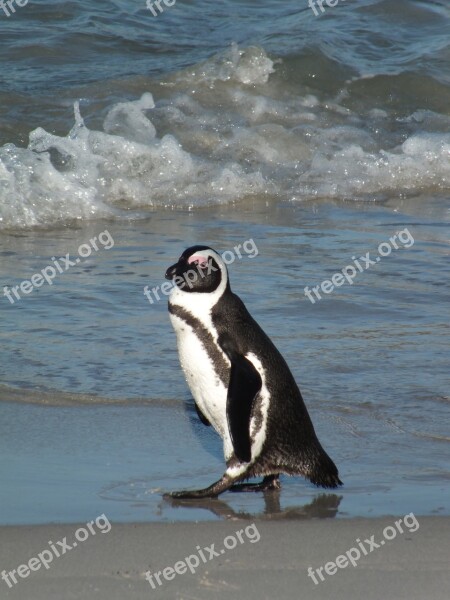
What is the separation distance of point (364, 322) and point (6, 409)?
77.7 inches

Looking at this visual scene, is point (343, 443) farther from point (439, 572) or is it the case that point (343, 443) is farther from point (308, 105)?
point (308, 105)

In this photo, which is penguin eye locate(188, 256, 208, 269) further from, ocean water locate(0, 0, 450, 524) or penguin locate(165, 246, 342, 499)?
ocean water locate(0, 0, 450, 524)

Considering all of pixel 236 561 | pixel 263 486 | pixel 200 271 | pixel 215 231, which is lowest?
pixel 215 231

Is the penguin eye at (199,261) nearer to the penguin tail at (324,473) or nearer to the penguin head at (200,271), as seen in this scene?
the penguin head at (200,271)

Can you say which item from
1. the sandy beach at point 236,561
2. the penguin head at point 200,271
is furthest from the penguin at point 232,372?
the sandy beach at point 236,561

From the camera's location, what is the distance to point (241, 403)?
3.38 metres

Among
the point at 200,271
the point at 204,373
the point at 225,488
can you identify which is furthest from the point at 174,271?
the point at 225,488

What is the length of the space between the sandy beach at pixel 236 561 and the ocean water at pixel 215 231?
0.46 feet

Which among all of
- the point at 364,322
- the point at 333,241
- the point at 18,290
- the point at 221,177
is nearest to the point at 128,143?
the point at 221,177

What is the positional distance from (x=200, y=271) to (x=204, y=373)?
1.06ft

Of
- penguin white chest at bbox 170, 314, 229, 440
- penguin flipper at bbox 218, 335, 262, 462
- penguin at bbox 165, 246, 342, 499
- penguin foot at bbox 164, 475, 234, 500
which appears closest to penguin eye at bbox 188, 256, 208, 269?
penguin at bbox 165, 246, 342, 499

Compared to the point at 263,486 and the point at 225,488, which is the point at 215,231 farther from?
the point at 225,488

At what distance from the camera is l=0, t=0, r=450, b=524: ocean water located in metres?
3.66

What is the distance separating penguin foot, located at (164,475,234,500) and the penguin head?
1.91 ft
